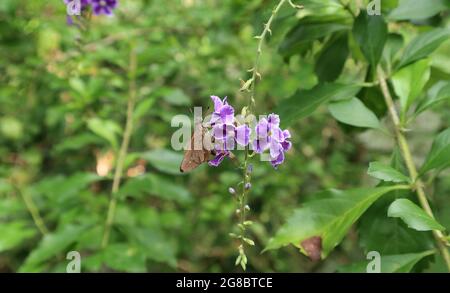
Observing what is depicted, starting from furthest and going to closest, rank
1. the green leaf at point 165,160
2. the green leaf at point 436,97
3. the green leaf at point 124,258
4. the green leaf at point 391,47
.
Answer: the green leaf at point 165,160
the green leaf at point 124,258
the green leaf at point 391,47
the green leaf at point 436,97

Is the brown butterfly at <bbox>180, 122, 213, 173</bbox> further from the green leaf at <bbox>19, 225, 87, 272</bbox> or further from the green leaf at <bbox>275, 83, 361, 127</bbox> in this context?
the green leaf at <bbox>19, 225, 87, 272</bbox>

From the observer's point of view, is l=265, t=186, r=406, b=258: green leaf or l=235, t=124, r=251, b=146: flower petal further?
l=265, t=186, r=406, b=258: green leaf

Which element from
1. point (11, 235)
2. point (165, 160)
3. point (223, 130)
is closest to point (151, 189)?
point (165, 160)

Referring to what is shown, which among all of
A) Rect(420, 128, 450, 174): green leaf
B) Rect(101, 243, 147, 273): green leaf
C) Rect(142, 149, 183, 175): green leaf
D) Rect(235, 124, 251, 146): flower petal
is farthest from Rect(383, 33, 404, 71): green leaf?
Rect(101, 243, 147, 273): green leaf

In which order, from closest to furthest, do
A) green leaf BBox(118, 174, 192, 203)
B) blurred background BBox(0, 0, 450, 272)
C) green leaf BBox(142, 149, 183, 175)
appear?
green leaf BBox(118, 174, 192, 203) → green leaf BBox(142, 149, 183, 175) → blurred background BBox(0, 0, 450, 272)

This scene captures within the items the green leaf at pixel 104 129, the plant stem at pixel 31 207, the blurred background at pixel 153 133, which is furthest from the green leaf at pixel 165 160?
the plant stem at pixel 31 207

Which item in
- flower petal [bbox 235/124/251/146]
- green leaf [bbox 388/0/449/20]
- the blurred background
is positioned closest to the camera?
flower petal [bbox 235/124/251/146]

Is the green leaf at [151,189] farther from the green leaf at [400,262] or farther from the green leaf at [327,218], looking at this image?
the green leaf at [400,262]

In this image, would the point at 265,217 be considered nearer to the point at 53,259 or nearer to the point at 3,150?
the point at 53,259
